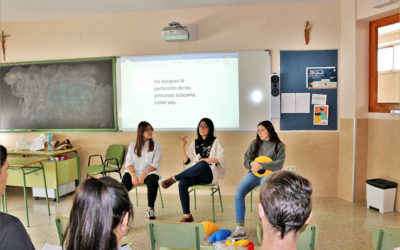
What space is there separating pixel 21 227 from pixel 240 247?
1.77m

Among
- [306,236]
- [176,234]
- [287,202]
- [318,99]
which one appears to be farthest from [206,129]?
[287,202]

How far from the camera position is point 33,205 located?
4754mm

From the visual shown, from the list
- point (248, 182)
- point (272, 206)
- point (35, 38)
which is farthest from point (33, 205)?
point (272, 206)

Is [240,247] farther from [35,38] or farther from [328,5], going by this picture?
[35,38]

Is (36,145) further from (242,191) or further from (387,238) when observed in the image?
(387,238)

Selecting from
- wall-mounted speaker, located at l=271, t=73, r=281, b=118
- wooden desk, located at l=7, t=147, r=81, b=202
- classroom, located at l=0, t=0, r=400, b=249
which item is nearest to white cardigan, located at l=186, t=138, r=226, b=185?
classroom, located at l=0, t=0, r=400, b=249

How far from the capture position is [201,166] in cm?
402

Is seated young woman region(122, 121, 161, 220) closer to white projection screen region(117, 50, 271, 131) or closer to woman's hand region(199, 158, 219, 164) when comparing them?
woman's hand region(199, 158, 219, 164)

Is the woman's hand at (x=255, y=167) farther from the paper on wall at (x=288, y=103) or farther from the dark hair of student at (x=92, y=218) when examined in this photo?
the dark hair of student at (x=92, y=218)

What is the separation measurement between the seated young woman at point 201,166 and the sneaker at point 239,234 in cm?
66

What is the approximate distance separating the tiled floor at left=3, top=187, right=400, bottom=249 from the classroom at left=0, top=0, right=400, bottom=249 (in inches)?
0.7

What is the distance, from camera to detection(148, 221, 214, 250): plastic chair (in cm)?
214

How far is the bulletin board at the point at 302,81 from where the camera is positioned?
470cm

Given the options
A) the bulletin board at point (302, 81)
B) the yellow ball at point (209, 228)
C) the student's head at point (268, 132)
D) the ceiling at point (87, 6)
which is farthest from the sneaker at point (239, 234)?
the ceiling at point (87, 6)
